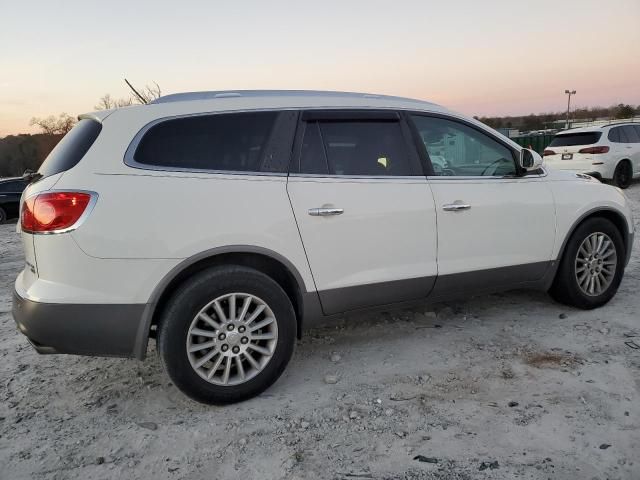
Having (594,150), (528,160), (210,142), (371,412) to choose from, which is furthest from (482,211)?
(594,150)

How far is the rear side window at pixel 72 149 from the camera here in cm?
255

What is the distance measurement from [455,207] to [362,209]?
762 mm

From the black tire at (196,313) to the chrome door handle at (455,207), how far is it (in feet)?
4.33

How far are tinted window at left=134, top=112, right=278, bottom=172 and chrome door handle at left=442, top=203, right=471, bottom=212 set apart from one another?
135cm

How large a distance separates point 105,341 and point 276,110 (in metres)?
1.70

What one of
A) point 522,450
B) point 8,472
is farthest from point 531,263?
point 8,472

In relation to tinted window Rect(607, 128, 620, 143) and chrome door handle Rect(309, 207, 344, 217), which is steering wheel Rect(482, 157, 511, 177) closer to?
chrome door handle Rect(309, 207, 344, 217)

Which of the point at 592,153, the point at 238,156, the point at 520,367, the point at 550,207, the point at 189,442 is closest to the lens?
the point at 189,442

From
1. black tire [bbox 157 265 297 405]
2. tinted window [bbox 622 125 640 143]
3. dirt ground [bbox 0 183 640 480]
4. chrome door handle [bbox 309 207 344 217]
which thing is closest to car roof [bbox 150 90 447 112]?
chrome door handle [bbox 309 207 344 217]

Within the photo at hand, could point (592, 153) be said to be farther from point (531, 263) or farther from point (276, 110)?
point (276, 110)

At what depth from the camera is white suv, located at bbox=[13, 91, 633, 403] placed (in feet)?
8.07

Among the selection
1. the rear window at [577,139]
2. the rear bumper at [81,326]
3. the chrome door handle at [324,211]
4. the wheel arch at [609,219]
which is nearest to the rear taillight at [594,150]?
the rear window at [577,139]

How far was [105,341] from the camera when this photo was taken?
8.34ft

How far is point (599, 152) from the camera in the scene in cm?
1158
